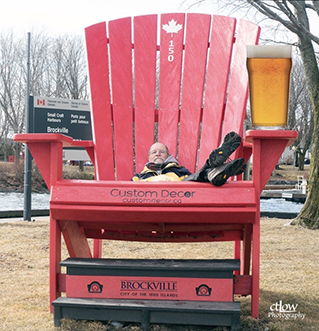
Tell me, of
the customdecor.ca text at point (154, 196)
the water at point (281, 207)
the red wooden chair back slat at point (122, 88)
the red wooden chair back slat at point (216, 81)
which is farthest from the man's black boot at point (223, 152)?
the water at point (281, 207)

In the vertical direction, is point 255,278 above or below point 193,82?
below

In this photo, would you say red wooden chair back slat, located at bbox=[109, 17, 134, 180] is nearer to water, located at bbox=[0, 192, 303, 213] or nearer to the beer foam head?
the beer foam head

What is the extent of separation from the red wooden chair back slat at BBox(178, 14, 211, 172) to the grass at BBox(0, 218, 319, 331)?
1.03 meters

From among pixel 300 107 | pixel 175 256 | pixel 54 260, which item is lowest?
pixel 175 256

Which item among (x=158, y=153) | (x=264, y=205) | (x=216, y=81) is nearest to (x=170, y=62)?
(x=216, y=81)

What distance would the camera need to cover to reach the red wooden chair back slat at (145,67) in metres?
3.56

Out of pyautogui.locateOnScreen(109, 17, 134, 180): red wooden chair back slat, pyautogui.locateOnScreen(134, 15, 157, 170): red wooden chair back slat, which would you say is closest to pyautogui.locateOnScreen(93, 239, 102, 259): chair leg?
pyautogui.locateOnScreen(109, 17, 134, 180): red wooden chair back slat

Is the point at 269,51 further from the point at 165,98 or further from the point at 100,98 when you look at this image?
the point at 100,98

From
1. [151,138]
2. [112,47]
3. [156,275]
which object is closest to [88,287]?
[156,275]

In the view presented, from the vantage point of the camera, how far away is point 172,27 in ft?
11.9

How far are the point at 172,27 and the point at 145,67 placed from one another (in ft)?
1.24

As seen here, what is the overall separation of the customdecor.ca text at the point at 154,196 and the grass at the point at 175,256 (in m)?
0.58

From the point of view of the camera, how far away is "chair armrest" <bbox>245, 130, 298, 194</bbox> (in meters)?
2.23

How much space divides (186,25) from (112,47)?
0.60 m
